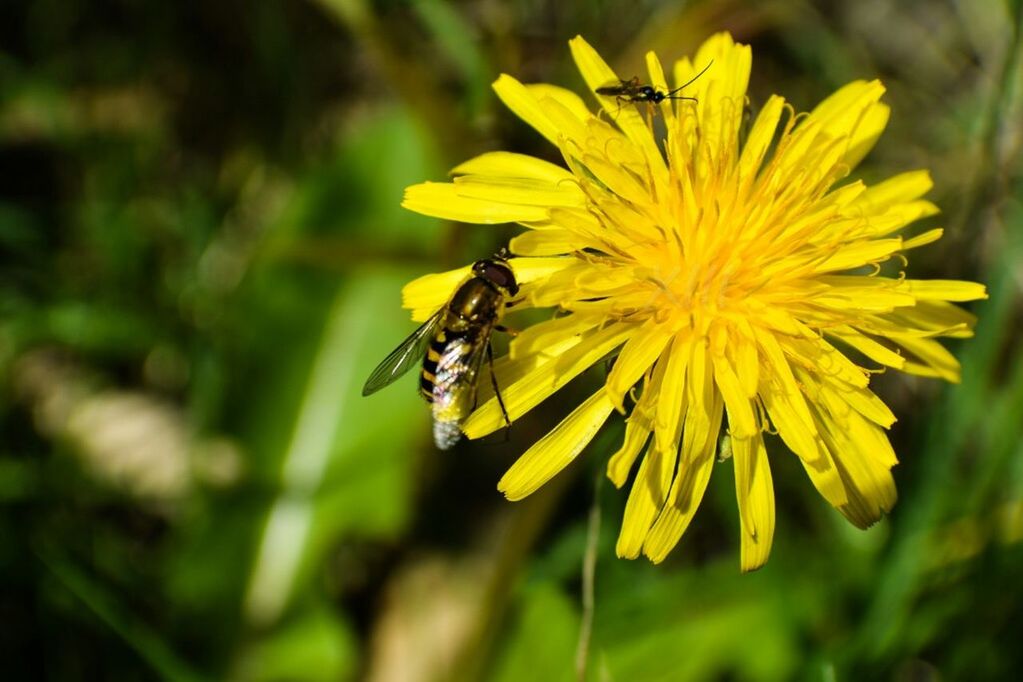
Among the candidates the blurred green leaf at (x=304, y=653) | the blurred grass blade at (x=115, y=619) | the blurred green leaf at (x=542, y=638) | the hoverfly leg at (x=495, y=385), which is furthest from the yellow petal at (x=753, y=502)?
the blurred green leaf at (x=304, y=653)

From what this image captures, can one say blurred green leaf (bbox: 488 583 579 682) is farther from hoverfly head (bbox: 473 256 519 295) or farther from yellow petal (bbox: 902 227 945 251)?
yellow petal (bbox: 902 227 945 251)

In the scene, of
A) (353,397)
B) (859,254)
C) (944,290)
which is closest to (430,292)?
(859,254)

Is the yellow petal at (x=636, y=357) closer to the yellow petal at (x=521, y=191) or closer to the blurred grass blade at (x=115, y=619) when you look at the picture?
the yellow petal at (x=521, y=191)

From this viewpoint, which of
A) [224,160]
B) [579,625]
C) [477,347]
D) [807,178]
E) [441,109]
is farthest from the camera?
[224,160]

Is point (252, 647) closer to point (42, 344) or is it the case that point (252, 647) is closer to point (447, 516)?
point (447, 516)

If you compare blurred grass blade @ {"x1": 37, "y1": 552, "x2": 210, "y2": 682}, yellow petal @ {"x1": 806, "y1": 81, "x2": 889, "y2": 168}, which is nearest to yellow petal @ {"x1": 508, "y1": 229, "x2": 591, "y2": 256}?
yellow petal @ {"x1": 806, "y1": 81, "x2": 889, "y2": 168}

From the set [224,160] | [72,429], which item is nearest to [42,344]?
[72,429]

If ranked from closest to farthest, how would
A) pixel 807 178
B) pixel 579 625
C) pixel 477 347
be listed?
pixel 477 347 < pixel 807 178 < pixel 579 625
